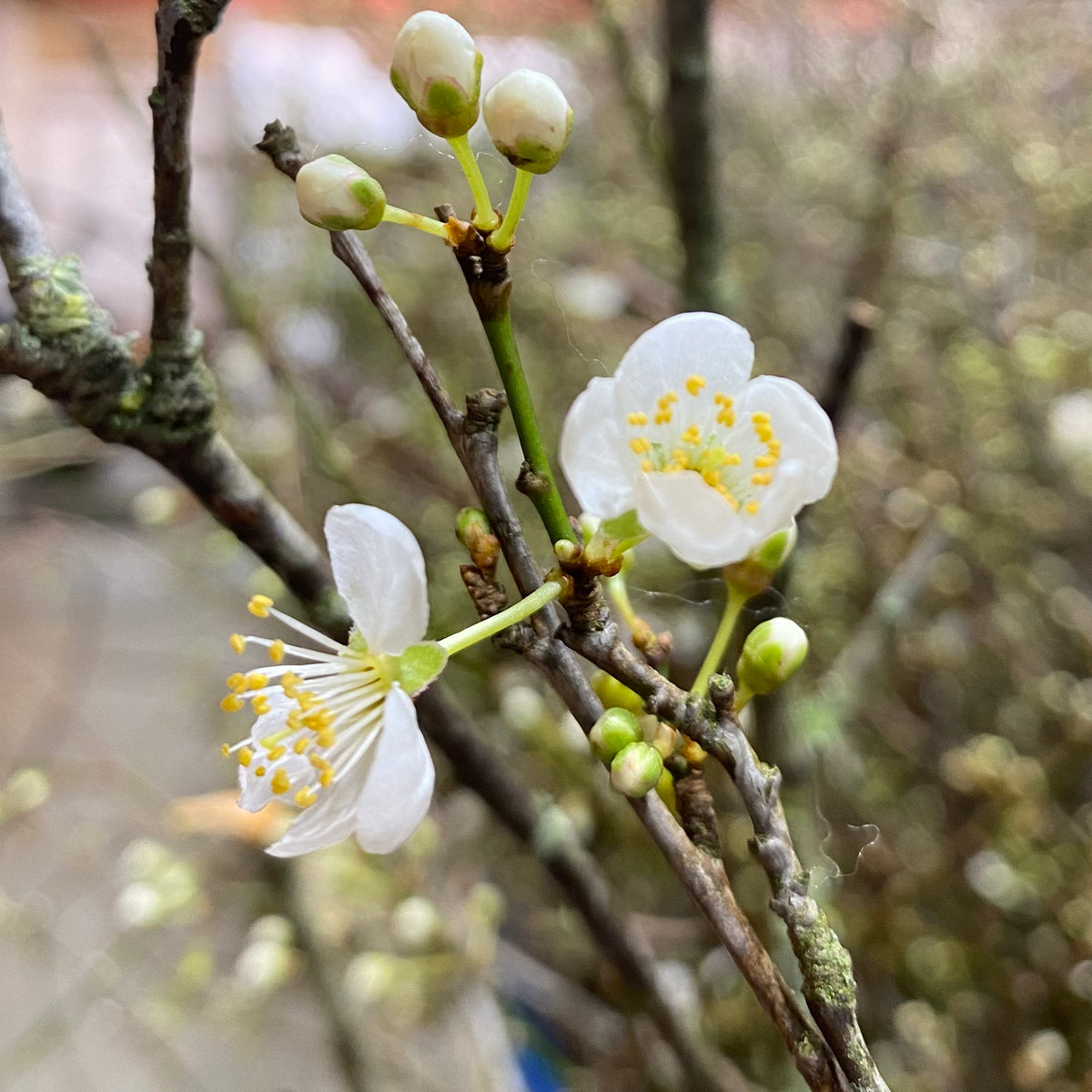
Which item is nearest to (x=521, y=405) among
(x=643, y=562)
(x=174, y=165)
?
(x=174, y=165)

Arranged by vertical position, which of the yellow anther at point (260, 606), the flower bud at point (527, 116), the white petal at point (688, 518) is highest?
the flower bud at point (527, 116)

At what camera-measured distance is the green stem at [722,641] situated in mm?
257

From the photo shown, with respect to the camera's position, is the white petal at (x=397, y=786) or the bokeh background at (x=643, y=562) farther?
the bokeh background at (x=643, y=562)

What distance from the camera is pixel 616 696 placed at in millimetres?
269

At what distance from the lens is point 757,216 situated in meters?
1.05

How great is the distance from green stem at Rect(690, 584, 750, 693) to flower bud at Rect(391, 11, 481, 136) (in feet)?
0.52

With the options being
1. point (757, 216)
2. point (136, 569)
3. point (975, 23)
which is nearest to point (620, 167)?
point (757, 216)

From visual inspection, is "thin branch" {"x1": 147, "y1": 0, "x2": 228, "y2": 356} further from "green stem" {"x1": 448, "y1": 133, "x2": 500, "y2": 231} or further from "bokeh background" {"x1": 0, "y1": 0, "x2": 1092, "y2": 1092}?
"bokeh background" {"x1": 0, "y1": 0, "x2": 1092, "y2": 1092}

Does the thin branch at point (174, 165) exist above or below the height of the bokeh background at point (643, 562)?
above

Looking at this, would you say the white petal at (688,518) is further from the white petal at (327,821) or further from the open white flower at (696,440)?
the white petal at (327,821)

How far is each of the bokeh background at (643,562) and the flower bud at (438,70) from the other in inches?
10.4

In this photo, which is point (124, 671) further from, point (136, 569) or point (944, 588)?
point (944, 588)

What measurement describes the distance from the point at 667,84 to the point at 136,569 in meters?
0.89

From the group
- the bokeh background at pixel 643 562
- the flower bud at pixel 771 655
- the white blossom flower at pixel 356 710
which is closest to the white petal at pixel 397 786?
the white blossom flower at pixel 356 710
